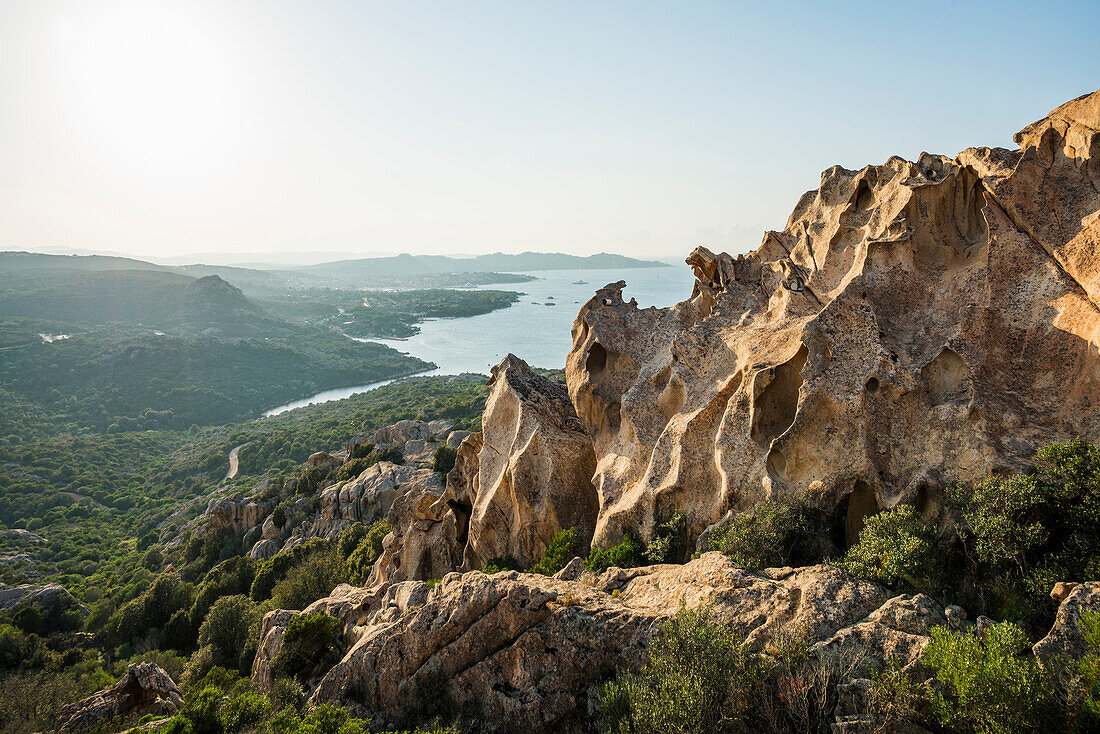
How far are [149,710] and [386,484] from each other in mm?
30382

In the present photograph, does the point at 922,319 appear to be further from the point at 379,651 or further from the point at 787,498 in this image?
the point at 379,651

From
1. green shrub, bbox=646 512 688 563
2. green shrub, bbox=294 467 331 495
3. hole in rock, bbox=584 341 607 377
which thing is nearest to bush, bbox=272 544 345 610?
green shrub, bbox=294 467 331 495

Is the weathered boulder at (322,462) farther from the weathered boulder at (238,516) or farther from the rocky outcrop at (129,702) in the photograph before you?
the rocky outcrop at (129,702)

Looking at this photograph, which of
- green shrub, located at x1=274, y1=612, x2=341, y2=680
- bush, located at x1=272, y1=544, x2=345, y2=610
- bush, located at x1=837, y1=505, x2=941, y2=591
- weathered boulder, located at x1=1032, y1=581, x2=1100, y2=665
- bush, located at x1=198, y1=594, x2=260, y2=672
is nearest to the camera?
weathered boulder, located at x1=1032, y1=581, x2=1100, y2=665

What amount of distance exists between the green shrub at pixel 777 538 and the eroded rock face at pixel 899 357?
90cm

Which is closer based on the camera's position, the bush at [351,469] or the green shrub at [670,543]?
the green shrub at [670,543]

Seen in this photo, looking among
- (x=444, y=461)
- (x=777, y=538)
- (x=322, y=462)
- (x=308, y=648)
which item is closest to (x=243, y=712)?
(x=308, y=648)

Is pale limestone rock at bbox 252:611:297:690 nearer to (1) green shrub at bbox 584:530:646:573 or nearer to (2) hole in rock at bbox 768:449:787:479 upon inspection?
(1) green shrub at bbox 584:530:646:573

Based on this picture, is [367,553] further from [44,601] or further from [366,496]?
[44,601]

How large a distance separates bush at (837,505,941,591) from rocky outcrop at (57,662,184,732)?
2475 cm

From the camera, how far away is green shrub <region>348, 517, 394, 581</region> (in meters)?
38.8

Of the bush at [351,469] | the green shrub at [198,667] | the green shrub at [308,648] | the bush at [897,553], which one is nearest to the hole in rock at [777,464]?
the bush at [897,553]

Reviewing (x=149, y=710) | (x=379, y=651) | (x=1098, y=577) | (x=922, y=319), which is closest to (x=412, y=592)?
(x=379, y=651)

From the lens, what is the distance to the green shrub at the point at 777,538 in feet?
52.3
